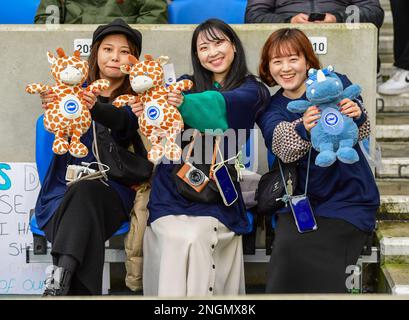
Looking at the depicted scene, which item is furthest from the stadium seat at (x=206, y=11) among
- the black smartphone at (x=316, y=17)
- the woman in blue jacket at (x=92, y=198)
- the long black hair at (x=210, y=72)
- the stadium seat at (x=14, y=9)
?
the long black hair at (x=210, y=72)

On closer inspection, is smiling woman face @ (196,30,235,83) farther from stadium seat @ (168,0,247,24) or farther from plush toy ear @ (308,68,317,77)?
stadium seat @ (168,0,247,24)

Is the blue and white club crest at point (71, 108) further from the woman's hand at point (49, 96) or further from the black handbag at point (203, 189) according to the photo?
the black handbag at point (203, 189)

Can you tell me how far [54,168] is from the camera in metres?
3.77

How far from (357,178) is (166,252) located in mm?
874

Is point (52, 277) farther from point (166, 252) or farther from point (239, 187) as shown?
point (239, 187)

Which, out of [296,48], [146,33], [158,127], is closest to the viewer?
[158,127]

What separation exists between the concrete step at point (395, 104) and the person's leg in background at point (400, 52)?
0.05 metres

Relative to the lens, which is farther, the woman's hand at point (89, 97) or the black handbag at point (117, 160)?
the black handbag at point (117, 160)

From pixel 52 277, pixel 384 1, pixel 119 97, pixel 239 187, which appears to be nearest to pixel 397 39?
pixel 384 1

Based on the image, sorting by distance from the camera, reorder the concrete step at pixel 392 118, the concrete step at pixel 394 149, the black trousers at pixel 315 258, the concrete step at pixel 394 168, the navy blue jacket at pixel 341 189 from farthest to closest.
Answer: the concrete step at pixel 392 118, the concrete step at pixel 394 149, the concrete step at pixel 394 168, the navy blue jacket at pixel 341 189, the black trousers at pixel 315 258

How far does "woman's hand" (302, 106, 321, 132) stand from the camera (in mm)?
3293

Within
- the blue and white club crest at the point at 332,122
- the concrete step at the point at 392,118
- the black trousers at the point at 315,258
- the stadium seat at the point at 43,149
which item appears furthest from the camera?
the concrete step at the point at 392,118

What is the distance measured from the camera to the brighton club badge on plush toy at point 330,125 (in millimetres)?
3248

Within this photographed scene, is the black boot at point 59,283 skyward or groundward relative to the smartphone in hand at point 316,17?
groundward
